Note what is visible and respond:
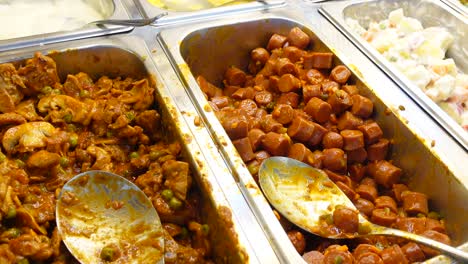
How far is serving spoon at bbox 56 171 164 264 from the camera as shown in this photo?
1669 millimetres

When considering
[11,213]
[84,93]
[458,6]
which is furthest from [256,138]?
[458,6]

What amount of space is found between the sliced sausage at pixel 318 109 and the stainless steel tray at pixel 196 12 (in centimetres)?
82

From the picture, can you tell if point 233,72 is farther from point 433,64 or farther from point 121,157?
point 433,64

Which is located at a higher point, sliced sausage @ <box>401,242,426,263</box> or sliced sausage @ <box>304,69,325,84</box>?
sliced sausage @ <box>304,69,325,84</box>

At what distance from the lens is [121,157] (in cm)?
208

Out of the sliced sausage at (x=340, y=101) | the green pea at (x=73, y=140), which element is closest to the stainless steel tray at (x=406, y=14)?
the sliced sausage at (x=340, y=101)

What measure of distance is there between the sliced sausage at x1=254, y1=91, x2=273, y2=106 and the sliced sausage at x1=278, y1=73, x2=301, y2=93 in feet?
0.24

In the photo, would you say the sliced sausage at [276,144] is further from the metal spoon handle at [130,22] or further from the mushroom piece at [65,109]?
the metal spoon handle at [130,22]

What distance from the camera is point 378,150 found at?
2.29 m

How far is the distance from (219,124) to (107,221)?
64 cm

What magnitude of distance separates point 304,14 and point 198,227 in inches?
64.6

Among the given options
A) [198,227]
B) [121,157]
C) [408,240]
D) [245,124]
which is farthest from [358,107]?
[121,157]

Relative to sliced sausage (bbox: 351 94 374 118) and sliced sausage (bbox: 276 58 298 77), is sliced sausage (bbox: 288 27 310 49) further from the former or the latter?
sliced sausage (bbox: 351 94 374 118)

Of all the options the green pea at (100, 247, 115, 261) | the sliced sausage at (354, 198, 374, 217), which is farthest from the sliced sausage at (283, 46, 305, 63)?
the green pea at (100, 247, 115, 261)
